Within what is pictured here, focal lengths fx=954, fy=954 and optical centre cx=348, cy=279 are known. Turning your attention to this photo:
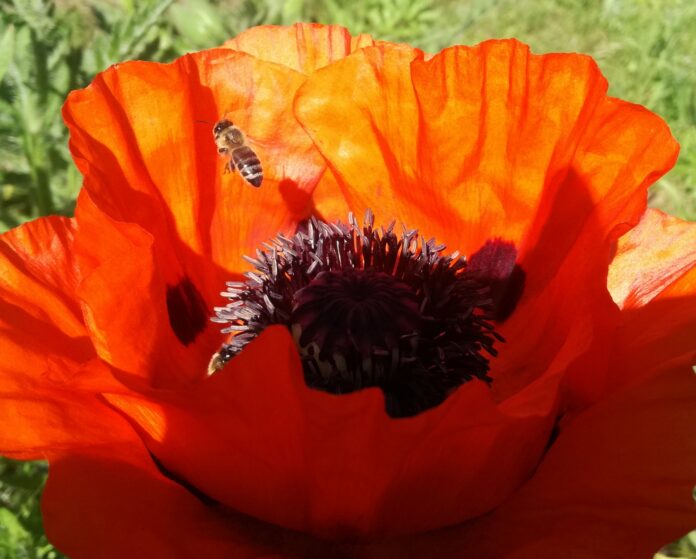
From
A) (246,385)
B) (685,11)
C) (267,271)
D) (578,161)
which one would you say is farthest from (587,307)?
(685,11)

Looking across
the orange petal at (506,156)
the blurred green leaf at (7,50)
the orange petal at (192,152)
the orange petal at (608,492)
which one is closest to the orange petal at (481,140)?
the orange petal at (506,156)

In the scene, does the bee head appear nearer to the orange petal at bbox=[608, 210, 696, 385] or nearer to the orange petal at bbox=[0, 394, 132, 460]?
the orange petal at bbox=[0, 394, 132, 460]

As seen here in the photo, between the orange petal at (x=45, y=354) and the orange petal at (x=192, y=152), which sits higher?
the orange petal at (x=192, y=152)

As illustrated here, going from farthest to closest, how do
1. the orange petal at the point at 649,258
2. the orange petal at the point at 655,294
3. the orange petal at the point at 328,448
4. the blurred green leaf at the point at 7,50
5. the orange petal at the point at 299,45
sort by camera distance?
the blurred green leaf at the point at 7,50
the orange petal at the point at 299,45
the orange petal at the point at 649,258
the orange petal at the point at 655,294
the orange petal at the point at 328,448

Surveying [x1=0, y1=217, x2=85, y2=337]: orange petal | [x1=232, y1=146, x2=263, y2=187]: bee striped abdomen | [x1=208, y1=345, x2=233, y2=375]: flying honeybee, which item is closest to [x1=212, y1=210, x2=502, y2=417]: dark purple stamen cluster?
[x1=208, y1=345, x2=233, y2=375]: flying honeybee

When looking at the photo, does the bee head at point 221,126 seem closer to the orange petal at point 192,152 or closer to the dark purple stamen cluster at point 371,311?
the orange petal at point 192,152

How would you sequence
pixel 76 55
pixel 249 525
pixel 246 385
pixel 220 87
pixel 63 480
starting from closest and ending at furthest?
1. pixel 246 385
2. pixel 63 480
3. pixel 249 525
4. pixel 220 87
5. pixel 76 55

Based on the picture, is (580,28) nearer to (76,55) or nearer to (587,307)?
(76,55)
